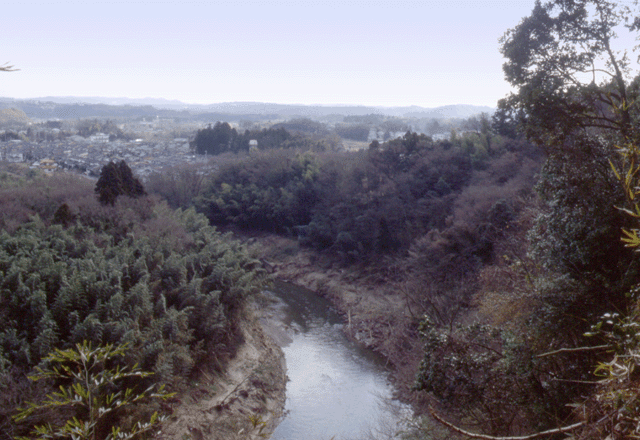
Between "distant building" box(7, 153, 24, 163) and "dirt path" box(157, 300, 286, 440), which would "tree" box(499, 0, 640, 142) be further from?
"distant building" box(7, 153, 24, 163)

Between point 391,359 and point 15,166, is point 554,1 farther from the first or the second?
point 15,166

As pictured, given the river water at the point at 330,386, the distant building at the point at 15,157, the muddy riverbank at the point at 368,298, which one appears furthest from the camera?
the distant building at the point at 15,157

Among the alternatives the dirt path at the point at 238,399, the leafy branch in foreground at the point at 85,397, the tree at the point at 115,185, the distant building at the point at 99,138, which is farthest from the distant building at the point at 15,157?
the leafy branch in foreground at the point at 85,397

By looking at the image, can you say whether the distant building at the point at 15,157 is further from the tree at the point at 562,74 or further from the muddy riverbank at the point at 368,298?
the tree at the point at 562,74

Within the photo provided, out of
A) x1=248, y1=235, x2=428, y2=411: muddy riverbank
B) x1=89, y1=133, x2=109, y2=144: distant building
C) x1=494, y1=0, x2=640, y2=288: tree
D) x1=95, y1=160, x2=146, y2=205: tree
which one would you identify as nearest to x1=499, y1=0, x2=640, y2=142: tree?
x1=494, y1=0, x2=640, y2=288: tree

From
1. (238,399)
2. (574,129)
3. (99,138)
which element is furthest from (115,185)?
(99,138)

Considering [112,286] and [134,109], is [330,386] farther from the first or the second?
[134,109]
